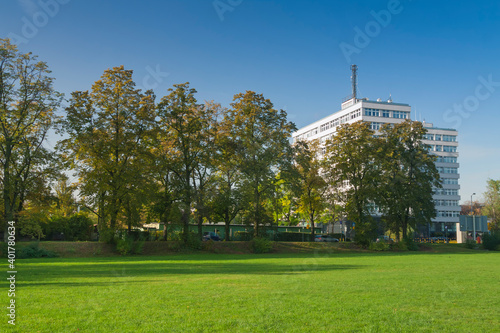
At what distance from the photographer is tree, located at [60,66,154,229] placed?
39625 millimetres

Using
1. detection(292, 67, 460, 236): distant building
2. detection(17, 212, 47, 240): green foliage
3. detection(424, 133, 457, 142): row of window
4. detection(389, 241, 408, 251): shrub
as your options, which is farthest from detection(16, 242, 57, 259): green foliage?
detection(424, 133, 457, 142): row of window

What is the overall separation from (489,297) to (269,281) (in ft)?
26.2

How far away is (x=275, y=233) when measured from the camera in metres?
64.3

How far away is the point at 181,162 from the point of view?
45594mm

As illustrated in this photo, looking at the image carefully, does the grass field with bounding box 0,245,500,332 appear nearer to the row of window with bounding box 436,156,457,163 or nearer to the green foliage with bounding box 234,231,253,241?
the green foliage with bounding box 234,231,253,241

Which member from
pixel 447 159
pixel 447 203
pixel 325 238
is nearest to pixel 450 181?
pixel 447 159

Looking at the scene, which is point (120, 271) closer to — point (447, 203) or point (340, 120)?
point (340, 120)

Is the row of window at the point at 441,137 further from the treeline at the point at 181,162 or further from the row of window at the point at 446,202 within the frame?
the treeline at the point at 181,162

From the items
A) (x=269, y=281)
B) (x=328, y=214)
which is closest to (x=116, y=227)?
(x=269, y=281)

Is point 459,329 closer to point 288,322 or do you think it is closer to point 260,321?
point 288,322

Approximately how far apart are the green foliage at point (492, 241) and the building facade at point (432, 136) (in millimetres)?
45659

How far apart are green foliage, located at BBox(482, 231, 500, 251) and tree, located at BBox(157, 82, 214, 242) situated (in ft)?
141

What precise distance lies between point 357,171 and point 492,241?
2224 centimetres

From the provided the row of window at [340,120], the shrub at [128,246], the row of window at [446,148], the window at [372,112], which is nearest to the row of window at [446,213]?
the row of window at [446,148]
